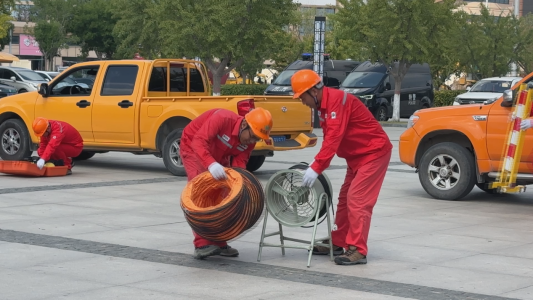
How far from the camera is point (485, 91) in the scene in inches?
1351

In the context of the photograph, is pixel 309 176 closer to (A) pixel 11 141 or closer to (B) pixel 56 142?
(B) pixel 56 142

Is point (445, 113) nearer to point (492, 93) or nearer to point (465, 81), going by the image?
point (492, 93)

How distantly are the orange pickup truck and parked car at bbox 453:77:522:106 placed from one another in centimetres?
2014

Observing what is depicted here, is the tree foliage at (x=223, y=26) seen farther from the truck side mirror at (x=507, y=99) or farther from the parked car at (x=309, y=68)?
the truck side mirror at (x=507, y=99)

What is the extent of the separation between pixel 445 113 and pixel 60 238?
6037 millimetres

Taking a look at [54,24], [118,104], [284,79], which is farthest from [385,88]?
[54,24]

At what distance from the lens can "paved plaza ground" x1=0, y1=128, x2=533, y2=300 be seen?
7059mm

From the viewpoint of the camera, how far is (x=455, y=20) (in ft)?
114

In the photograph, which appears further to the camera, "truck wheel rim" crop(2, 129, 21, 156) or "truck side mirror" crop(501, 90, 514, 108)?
"truck wheel rim" crop(2, 129, 21, 156)

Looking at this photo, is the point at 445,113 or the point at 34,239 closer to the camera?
the point at 34,239

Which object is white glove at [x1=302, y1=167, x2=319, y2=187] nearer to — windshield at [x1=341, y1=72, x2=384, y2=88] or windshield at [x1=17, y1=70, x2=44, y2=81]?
windshield at [x1=341, y1=72, x2=384, y2=88]

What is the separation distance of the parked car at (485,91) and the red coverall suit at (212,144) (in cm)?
2561

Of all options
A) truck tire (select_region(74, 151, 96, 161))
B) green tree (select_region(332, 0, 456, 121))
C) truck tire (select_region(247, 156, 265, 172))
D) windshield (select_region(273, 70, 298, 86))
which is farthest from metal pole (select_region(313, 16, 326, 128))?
truck tire (select_region(247, 156, 265, 172))

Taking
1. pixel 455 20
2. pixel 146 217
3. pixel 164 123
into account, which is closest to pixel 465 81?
pixel 455 20
